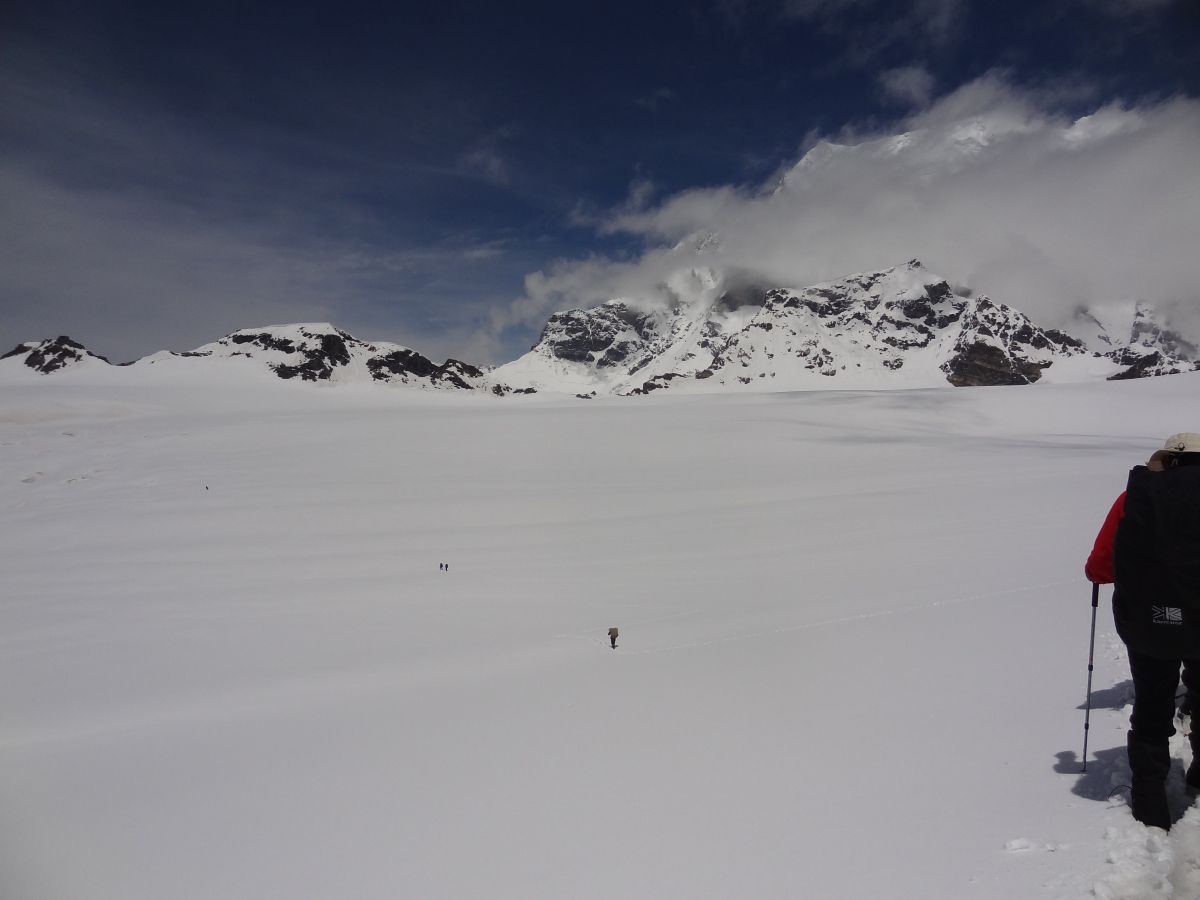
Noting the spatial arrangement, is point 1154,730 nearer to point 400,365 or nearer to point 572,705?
point 572,705

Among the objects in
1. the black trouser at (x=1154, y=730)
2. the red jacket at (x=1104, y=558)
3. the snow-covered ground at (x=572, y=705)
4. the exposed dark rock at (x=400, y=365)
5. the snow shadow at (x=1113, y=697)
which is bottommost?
the snow-covered ground at (x=572, y=705)

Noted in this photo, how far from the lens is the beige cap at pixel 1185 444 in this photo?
3182mm

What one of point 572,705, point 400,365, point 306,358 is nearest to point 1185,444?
point 572,705

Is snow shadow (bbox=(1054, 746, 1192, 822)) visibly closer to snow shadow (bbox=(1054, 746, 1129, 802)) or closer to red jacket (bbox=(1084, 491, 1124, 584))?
snow shadow (bbox=(1054, 746, 1129, 802))

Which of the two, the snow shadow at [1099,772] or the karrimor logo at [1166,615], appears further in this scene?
the snow shadow at [1099,772]

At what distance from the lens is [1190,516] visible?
3.07 m

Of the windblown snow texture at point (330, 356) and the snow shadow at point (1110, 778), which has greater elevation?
the windblown snow texture at point (330, 356)

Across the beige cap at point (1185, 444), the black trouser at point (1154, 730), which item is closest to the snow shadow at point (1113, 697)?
the black trouser at point (1154, 730)

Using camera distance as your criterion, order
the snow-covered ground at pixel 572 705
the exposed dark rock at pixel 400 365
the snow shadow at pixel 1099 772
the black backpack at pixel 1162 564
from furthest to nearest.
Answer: the exposed dark rock at pixel 400 365 → the snow shadow at pixel 1099 772 → the snow-covered ground at pixel 572 705 → the black backpack at pixel 1162 564

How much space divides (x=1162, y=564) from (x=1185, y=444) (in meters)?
0.65

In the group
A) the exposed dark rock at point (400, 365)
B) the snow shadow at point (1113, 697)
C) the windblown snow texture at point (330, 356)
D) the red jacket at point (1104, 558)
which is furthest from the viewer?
the exposed dark rock at point (400, 365)

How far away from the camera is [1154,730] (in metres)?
3.19

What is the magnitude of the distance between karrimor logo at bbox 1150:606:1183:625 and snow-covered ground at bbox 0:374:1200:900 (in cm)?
96

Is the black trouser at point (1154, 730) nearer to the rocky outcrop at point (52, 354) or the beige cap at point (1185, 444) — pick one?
the beige cap at point (1185, 444)
